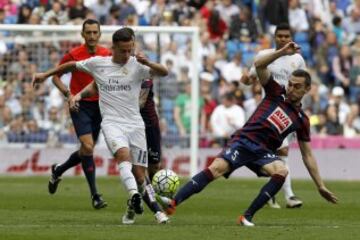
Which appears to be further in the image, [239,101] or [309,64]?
[309,64]

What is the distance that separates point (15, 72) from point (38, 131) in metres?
1.37

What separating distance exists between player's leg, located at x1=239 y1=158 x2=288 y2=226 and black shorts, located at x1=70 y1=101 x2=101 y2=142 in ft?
13.4

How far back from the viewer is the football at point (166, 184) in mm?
15578

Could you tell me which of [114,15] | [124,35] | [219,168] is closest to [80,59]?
[124,35]

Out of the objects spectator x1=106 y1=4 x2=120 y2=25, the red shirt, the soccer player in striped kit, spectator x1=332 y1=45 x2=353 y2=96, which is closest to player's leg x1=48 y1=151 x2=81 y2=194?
the red shirt

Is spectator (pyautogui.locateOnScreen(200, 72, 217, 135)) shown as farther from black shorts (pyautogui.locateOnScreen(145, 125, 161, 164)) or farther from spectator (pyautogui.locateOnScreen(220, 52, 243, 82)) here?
black shorts (pyautogui.locateOnScreen(145, 125, 161, 164))

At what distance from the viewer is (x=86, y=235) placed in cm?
1334

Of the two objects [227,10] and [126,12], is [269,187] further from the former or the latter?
[227,10]

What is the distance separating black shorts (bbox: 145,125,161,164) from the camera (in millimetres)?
18000

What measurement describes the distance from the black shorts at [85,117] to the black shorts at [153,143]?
89cm

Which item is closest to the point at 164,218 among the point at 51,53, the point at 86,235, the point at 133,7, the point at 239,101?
the point at 86,235

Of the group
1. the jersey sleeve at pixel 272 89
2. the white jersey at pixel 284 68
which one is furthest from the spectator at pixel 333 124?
the jersey sleeve at pixel 272 89

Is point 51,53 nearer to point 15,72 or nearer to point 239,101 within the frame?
point 15,72

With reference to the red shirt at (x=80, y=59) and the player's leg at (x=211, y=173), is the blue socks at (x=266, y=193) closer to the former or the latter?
the player's leg at (x=211, y=173)
